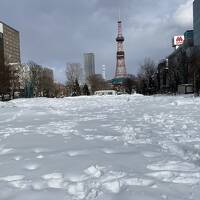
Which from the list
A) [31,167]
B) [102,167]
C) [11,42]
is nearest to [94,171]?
[102,167]

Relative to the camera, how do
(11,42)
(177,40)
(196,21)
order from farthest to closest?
(177,40)
(11,42)
(196,21)

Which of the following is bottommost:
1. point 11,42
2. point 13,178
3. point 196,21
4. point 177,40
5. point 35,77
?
point 13,178

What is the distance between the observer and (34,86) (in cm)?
12512

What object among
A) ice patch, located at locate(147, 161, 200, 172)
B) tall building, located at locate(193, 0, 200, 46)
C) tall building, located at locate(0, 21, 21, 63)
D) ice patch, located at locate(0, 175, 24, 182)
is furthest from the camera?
tall building, located at locate(0, 21, 21, 63)

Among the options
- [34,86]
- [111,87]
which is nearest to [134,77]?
[111,87]

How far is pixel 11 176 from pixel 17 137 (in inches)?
232

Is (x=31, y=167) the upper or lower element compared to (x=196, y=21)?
lower

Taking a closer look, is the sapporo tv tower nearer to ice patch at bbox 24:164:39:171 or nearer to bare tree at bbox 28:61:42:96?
bare tree at bbox 28:61:42:96

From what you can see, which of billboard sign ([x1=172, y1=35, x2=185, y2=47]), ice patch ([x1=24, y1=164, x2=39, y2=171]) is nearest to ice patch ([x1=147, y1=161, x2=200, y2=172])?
ice patch ([x1=24, y1=164, x2=39, y2=171])

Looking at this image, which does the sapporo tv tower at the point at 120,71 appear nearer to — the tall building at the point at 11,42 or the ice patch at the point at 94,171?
the tall building at the point at 11,42

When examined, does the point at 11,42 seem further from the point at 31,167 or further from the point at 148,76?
the point at 31,167

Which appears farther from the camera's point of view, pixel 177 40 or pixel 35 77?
pixel 177 40

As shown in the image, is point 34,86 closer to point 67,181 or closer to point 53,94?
point 53,94

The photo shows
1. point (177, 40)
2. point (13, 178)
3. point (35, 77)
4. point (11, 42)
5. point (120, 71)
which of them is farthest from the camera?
point (177, 40)
